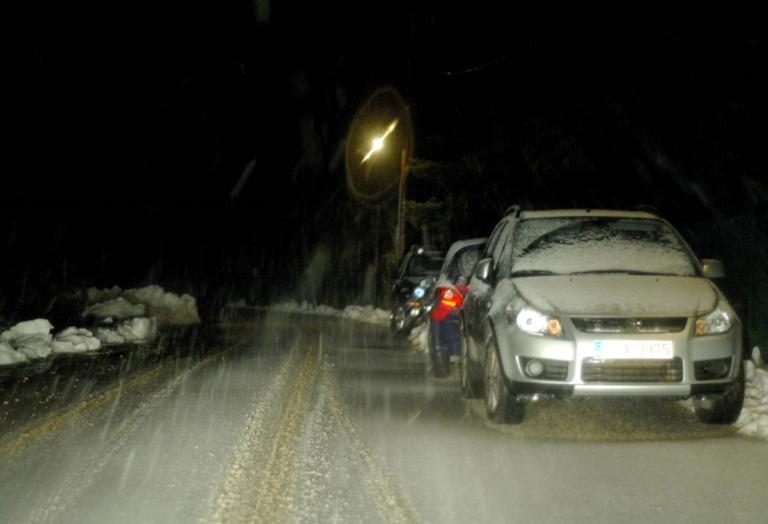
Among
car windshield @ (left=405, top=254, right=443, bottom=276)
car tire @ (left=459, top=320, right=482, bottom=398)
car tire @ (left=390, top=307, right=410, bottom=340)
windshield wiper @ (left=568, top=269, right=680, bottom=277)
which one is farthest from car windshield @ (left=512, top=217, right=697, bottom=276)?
car windshield @ (left=405, top=254, right=443, bottom=276)

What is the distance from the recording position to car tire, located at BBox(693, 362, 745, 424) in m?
7.39

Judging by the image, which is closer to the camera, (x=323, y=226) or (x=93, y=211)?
(x=93, y=211)

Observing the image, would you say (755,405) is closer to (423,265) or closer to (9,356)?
(9,356)

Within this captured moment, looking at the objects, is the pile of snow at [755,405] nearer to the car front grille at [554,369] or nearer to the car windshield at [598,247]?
the car windshield at [598,247]

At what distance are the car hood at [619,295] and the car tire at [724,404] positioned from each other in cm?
66

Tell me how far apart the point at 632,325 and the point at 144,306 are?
24.6m

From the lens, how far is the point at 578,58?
21438 mm

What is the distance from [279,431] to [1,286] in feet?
58.0

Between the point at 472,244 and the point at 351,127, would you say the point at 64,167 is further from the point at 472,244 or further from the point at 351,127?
the point at 472,244

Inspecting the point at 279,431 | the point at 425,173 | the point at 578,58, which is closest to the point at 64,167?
the point at 425,173

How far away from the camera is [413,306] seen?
56.4 ft

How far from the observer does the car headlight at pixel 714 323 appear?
727 cm

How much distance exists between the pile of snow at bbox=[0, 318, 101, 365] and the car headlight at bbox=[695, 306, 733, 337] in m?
10.7

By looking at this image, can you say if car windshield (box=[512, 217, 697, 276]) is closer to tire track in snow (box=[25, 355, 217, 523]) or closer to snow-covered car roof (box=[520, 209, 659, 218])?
snow-covered car roof (box=[520, 209, 659, 218])
